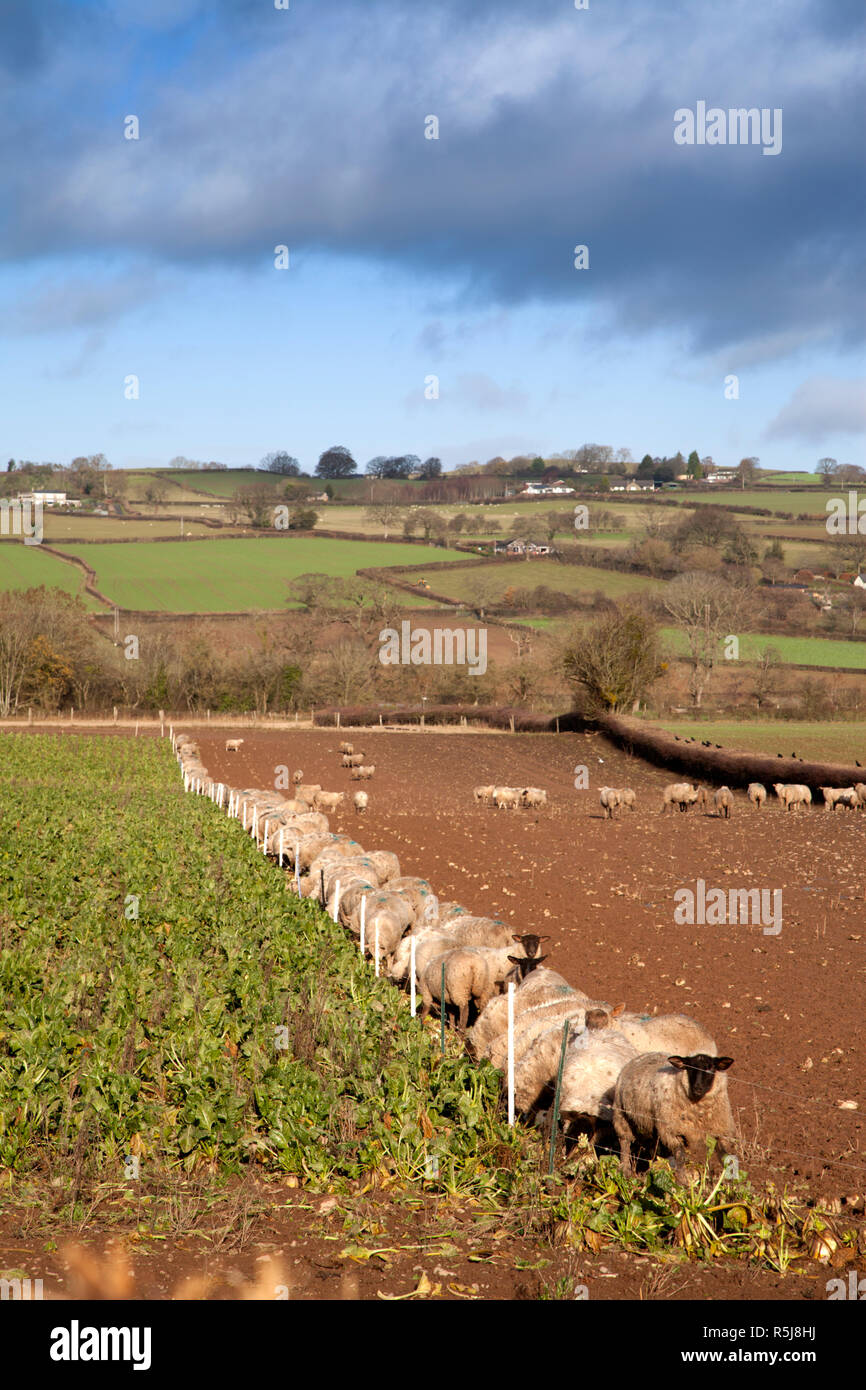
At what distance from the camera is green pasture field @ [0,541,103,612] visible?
292 ft

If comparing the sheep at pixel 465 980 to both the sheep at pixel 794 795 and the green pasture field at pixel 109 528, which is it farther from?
the green pasture field at pixel 109 528

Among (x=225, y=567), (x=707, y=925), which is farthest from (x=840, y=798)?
(x=225, y=567)

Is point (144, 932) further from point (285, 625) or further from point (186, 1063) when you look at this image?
point (285, 625)

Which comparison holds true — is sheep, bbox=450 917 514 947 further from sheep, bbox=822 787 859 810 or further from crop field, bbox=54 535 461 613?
crop field, bbox=54 535 461 613

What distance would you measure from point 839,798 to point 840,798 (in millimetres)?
51

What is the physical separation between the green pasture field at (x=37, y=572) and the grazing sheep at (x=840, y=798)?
66198 millimetres

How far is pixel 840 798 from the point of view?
105 ft

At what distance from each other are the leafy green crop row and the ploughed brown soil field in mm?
2594

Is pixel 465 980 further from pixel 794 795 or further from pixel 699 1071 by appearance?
pixel 794 795

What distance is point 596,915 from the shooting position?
17125 millimetres

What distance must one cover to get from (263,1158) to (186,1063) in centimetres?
182

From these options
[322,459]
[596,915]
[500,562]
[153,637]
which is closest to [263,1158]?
[596,915]

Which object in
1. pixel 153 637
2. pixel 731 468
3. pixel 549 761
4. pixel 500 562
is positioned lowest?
pixel 549 761

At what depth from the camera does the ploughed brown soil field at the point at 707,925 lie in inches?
378
